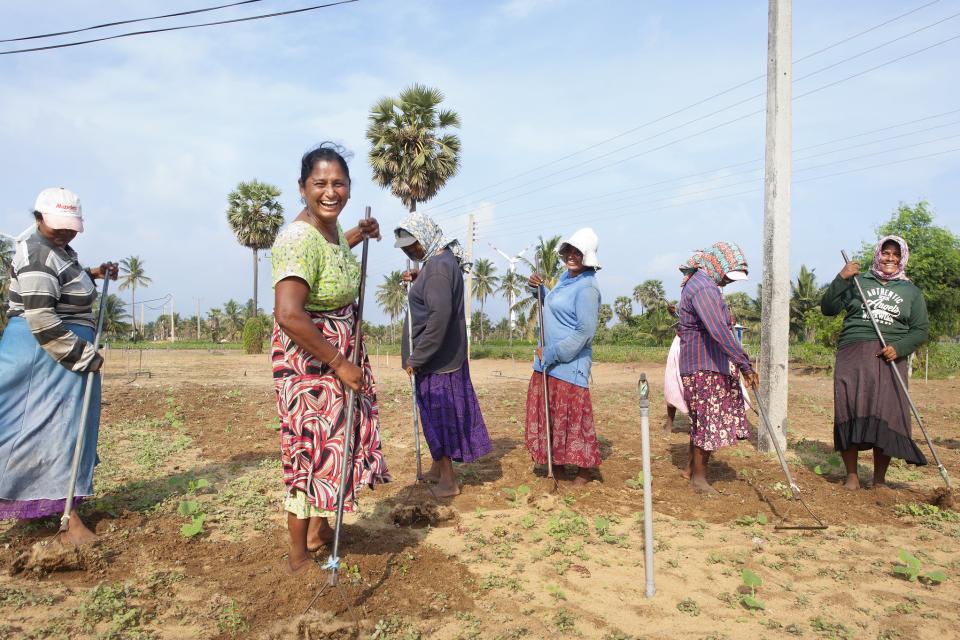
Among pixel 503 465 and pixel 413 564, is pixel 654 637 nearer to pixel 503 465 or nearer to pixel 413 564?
pixel 413 564

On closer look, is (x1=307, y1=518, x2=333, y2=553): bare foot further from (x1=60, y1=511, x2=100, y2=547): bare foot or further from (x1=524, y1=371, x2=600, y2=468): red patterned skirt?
(x1=524, y1=371, x2=600, y2=468): red patterned skirt

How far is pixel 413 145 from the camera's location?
2114 centimetres

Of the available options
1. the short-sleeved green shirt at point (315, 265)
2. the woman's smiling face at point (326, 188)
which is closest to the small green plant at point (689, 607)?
the short-sleeved green shirt at point (315, 265)

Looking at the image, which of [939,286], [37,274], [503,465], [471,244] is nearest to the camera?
[37,274]

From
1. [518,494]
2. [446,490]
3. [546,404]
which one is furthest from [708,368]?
[446,490]

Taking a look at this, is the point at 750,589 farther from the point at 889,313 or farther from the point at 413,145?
the point at 413,145

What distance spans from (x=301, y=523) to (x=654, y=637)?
5.16ft

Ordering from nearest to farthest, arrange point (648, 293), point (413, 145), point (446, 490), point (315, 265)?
point (315, 265)
point (446, 490)
point (413, 145)
point (648, 293)

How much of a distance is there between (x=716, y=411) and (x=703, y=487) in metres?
0.59

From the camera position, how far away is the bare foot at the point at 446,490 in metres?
4.36

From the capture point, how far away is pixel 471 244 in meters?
23.8

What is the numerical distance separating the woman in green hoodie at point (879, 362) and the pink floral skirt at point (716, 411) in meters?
0.91

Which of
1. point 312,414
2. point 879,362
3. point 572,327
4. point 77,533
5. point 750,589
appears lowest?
point 750,589

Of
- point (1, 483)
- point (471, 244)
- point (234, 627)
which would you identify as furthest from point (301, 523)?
point (471, 244)
